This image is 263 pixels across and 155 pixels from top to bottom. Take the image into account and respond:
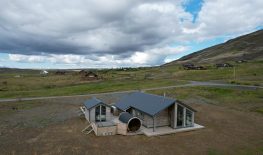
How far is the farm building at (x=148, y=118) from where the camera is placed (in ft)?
74.8

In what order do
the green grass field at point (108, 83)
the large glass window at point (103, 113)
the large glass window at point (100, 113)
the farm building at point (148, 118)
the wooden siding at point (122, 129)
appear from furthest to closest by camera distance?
the green grass field at point (108, 83), the large glass window at point (103, 113), the large glass window at point (100, 113), the farm building at point (148, 118), the wooden siding at point (122, 129)

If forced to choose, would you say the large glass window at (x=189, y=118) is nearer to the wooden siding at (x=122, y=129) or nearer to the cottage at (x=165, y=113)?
the cottage at (x=165, y=113)

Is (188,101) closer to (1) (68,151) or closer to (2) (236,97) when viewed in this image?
(2) (236,97)

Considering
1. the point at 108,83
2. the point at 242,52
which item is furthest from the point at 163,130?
the point at 242,52

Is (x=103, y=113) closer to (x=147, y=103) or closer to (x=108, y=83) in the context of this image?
(x=147, y=103)

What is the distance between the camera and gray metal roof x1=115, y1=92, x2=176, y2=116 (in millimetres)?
23859

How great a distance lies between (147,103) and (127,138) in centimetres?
628

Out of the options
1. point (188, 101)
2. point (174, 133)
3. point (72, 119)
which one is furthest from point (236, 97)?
point (72, 119)

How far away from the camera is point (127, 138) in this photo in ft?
70.0

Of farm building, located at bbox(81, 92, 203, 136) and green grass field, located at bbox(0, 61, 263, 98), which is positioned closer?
farm building, located at bbox(81, 92, 203, 136)

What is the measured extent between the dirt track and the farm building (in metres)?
1.18

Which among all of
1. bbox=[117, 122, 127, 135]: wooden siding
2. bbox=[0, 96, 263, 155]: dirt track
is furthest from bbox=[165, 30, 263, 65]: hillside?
bbox=[117, 122, 127, 135]: wooden siding

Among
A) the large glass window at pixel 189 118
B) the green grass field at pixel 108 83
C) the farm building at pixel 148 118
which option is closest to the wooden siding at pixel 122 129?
the farm building at pixel 148 118

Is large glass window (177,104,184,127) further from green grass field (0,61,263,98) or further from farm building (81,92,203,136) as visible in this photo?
green grass field (0,61,263,98)
